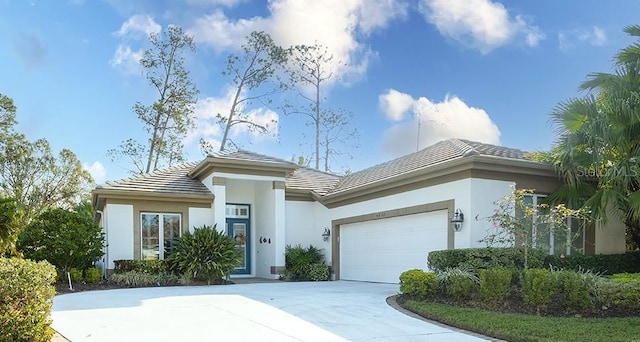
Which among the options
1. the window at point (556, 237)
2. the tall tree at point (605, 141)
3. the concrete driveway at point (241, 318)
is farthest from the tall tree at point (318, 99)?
the concrete driveway at point (241, 318)

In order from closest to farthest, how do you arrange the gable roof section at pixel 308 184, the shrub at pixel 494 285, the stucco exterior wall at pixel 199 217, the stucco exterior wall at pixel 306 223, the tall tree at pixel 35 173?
the shrub at pixel 494 285, the stucco exterior wall at pixel 199 217, the stucco exterior wall at pixel 306 223, the gable roof section at pixel 308 184, the tall tree at pixel 35 173

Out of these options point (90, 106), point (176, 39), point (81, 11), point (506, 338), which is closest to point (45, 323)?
point (506, 338)

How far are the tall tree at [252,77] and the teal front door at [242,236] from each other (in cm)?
1246

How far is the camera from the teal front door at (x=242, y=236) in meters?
18.5

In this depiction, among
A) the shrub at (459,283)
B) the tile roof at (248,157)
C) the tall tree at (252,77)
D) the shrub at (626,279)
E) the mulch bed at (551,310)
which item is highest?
the tall tree at (252,77)

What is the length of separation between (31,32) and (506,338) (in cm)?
1582

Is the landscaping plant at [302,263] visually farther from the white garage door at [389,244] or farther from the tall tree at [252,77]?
the tall tree at [252,77]

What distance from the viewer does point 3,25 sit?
1527cm

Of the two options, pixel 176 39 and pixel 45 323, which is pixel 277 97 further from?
pixel 45 323

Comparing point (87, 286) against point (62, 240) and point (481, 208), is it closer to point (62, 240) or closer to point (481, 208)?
point (62, 240)

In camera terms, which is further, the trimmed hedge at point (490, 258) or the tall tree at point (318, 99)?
the tall tree at point (318, 99)

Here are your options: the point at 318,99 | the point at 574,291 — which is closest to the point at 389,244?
the point at 574,291

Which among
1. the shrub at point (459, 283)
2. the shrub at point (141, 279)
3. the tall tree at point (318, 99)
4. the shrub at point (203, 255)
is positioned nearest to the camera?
the shrub at point (459, 283)

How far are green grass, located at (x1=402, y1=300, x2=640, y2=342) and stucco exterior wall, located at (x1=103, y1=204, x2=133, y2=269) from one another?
10.3m
